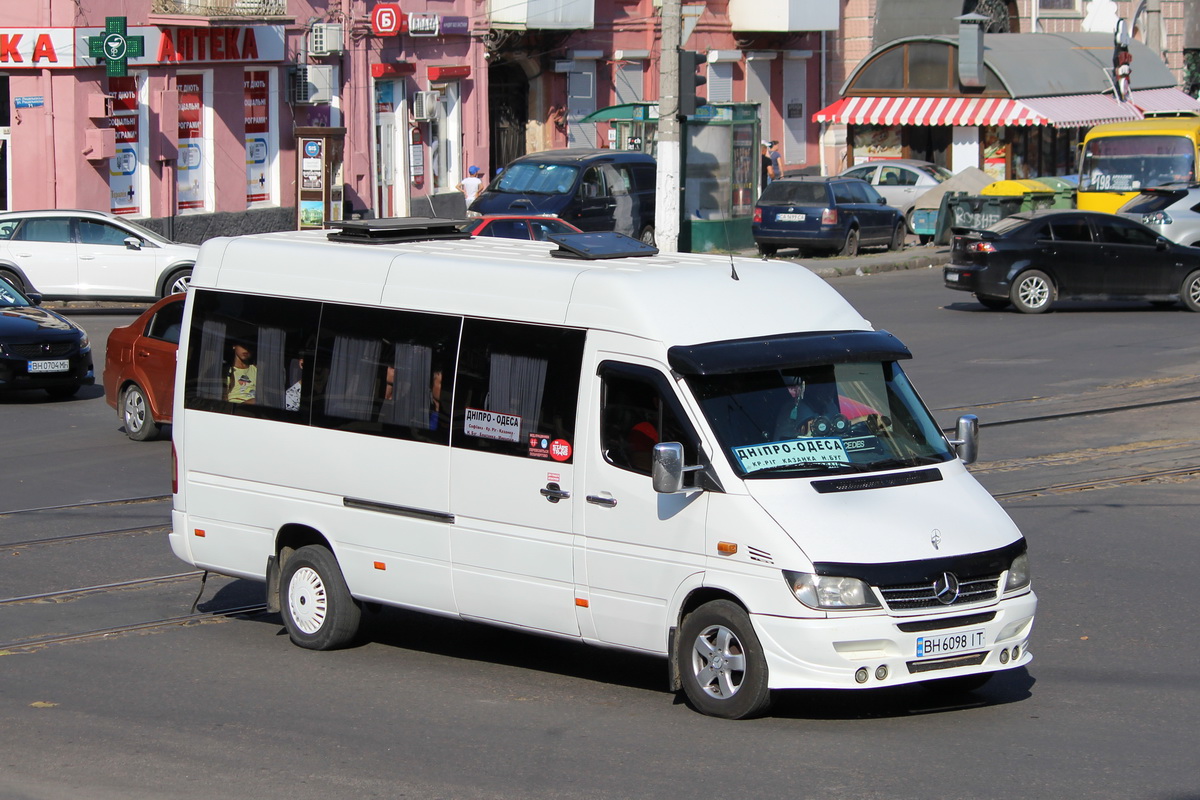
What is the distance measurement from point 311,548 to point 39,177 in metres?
22.2

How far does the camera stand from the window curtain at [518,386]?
8.08 m

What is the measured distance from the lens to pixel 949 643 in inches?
285

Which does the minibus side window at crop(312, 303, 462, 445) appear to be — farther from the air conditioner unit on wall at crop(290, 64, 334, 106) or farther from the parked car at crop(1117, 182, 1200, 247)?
the air conditioner unit on wall at crop(290, 64, 334, 106)

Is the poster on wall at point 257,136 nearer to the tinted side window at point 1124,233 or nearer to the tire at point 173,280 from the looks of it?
the tire at point 173,280

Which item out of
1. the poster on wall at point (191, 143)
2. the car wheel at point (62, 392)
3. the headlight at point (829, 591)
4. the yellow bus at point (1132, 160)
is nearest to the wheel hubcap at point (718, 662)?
the headlight at point (829, 591)

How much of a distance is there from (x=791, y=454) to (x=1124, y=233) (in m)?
18.2

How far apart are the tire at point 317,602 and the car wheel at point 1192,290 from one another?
60.6ft

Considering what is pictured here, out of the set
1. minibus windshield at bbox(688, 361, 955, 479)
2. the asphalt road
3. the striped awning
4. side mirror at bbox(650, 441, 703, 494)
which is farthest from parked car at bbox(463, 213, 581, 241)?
the striped awning

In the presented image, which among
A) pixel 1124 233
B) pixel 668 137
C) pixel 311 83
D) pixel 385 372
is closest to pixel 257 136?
pixel 311 83

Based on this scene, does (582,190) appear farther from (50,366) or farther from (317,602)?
(317,602)

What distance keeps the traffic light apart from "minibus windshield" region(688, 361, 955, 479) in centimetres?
Answer: 1951

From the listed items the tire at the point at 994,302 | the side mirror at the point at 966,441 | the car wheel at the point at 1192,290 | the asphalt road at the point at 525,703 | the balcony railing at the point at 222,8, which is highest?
the balcony railing at the point at 222,8

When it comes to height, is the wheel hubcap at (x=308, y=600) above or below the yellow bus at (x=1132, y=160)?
below

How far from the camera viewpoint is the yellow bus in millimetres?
32656
